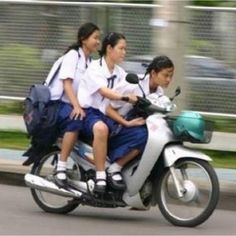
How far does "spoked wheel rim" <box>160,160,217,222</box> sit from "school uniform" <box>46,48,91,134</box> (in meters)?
1.08

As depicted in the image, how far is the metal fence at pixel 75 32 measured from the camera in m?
11.0

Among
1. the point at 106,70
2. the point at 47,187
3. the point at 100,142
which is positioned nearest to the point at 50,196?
the point at 47,187

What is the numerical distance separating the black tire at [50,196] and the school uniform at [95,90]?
0.57 meters

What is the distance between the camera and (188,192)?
7.51 metres

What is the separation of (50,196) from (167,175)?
1322mm

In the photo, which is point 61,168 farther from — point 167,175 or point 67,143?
point 167,175

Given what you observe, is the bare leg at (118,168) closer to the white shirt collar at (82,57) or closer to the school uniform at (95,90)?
the school uniform at (95,90)

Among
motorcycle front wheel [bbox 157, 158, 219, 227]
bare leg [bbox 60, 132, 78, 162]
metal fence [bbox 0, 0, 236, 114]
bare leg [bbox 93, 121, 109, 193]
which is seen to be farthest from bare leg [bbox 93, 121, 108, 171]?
metal fence [bbox 0, 0, 236, 114]

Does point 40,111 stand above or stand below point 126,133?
above

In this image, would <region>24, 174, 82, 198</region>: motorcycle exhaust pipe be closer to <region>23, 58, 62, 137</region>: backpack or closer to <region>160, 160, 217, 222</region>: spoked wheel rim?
<region>23, 58, 62, 137</region>: backpack

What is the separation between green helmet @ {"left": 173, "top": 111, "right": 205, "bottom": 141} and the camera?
739 centimetres

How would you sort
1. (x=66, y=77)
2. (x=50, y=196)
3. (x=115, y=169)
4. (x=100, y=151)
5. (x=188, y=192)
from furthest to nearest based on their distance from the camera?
(x=50, y=196)
(x=66, y=77)
(x=115, y=169)
(x=100, y=151)
(x=188, y=192)

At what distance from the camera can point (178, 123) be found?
7.43 meters

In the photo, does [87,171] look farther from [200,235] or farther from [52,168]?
[200,235]
